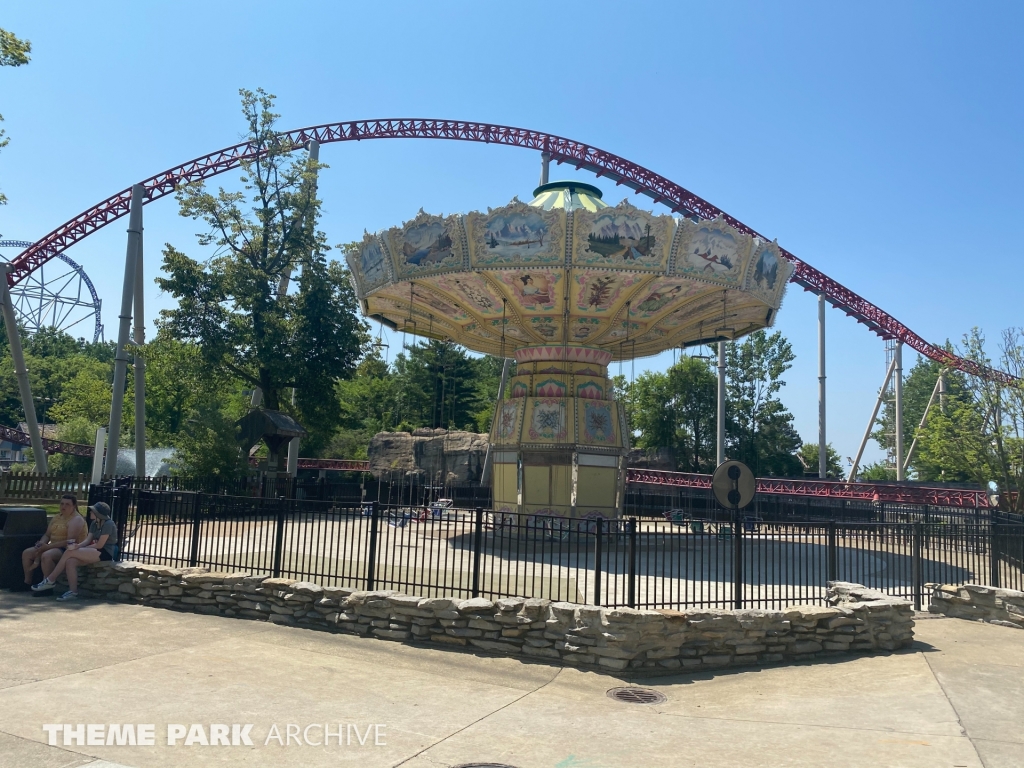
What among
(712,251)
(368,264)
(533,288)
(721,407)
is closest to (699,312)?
(712,251)

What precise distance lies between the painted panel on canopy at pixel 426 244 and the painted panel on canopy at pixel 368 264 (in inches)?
21.8

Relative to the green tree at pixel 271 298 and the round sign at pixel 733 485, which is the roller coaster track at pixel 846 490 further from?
the round sign at pixel 733 485

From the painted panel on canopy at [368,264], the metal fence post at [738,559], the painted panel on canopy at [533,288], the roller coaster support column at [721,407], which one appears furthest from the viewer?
the roller coaster support column at [721,407]

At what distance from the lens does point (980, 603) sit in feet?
35.6

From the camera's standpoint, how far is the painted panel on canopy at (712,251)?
16.0m

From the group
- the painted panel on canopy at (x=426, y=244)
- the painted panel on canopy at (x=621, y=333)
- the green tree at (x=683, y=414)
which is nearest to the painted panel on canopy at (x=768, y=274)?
the painted panel on canopy at (x=621, y=333)

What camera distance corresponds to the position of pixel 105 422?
51.0m

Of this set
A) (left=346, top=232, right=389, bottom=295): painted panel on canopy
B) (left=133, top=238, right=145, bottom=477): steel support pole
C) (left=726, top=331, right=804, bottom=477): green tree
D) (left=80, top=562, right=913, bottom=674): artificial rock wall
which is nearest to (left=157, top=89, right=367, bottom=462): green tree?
(left=133, top=238, right=145, bottom=477): steel support pole

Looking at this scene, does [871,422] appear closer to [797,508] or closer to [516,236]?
[797,508]

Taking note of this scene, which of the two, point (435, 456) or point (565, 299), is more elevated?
point (565, 299)

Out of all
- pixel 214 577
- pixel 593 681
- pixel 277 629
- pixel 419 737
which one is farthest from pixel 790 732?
pixel 214 577

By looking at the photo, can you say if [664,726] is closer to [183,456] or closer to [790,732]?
[790,732]

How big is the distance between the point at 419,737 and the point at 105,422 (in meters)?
52.9

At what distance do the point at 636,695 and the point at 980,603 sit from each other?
673cm
